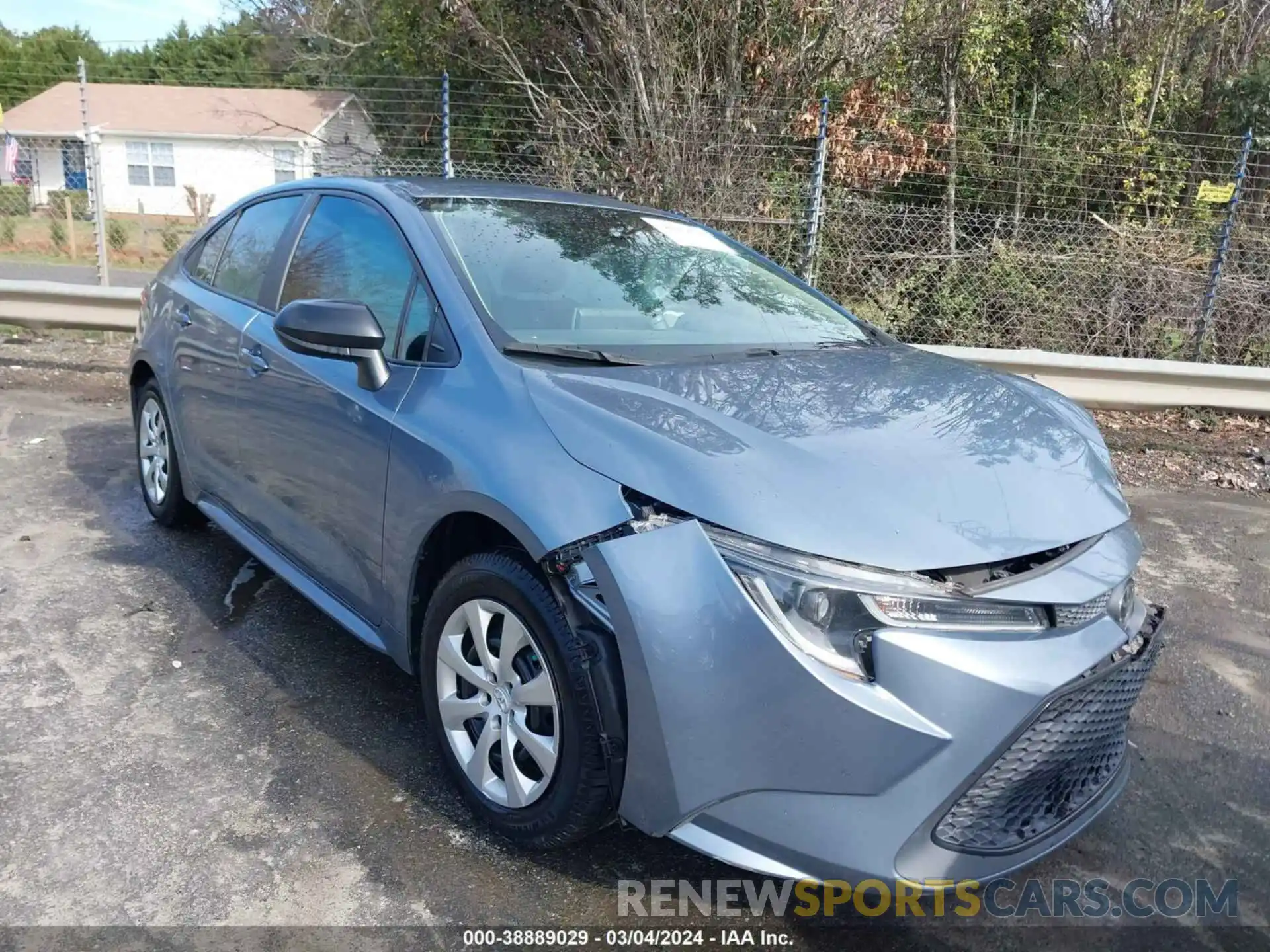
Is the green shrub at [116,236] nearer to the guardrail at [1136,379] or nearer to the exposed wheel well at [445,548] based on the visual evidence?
the guardrail at [1136,379]

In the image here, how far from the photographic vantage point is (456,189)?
3.48 meters

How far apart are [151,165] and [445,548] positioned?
35558 mm

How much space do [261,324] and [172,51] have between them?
163 ft

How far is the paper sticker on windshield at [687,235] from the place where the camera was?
12.2ft

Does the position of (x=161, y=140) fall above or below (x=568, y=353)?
above

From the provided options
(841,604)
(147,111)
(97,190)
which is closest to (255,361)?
(841,604)

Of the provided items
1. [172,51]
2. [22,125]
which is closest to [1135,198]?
[22,125]

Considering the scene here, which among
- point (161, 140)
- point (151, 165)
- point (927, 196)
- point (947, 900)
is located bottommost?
point (947, 900)

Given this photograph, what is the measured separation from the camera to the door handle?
3.46 meters

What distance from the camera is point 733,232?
28.3 ft

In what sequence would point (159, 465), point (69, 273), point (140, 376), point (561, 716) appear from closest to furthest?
point (561, 716)
point (159, 465)
point (140, 376)
point (69, 273)

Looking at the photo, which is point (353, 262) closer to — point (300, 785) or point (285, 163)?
point (300, 785)

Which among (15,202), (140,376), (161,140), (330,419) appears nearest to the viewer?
(330,419)

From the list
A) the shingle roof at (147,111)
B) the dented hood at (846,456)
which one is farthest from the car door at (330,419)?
the shingle roof at (147,111)
